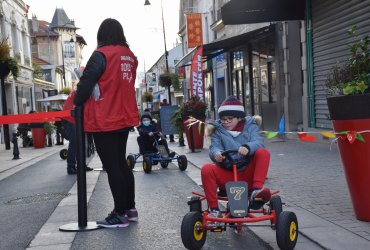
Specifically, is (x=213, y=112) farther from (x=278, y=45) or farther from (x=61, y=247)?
(x=61, y=247)

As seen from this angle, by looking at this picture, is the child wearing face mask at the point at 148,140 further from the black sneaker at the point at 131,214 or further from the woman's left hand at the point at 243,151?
the woman's left hand at the point at 243,151

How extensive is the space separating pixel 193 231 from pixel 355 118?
5.71 feet

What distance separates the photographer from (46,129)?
20125 millimetres

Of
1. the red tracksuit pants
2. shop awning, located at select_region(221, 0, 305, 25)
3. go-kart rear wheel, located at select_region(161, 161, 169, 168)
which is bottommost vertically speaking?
go-kart rear wheel, located at select_region(161, 161, 169, 168)

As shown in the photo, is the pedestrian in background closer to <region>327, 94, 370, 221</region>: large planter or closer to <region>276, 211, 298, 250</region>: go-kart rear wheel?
<region>276, 211, 298, 250</region>: go-kart rear wheel

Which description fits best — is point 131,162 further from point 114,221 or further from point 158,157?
point 114,221

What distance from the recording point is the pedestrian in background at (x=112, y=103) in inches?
188

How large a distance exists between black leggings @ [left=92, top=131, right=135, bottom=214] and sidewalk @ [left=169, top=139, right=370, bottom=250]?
1.33 m

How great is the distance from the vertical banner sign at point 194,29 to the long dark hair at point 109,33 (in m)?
26.7

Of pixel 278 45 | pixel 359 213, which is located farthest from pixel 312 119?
pixel 359 213

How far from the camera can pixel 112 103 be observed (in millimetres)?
4836

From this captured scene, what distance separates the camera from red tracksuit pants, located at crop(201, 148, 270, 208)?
419cm

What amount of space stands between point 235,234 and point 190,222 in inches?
35.9

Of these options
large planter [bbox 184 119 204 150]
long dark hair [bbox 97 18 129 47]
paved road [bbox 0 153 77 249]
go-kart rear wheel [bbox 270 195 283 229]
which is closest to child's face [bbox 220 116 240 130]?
go-kart rear wheel [bbox 270 195 283 229]
